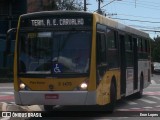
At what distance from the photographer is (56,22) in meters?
14.4

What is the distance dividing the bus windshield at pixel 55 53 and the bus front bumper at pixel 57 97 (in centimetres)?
58

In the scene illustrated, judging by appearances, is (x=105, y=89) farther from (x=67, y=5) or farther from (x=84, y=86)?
(x=67, y=5)

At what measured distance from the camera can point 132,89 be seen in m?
20.4

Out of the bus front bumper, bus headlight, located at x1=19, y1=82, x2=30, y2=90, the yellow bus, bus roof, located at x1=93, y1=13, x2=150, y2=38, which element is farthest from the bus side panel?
bus headlight, located at x1=19, y1=82, x2=30, y2=90

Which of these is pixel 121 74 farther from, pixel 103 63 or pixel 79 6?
pixel 79 6

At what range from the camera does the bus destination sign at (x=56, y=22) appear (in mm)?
14305

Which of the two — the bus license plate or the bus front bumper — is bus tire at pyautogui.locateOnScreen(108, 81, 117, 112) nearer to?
the bus front bumper

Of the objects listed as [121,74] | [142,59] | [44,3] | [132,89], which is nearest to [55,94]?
[121,74]

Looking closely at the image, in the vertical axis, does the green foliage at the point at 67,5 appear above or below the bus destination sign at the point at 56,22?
above

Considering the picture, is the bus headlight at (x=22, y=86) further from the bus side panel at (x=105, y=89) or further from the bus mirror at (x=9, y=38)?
the bus side panel at (x=105, y=89)

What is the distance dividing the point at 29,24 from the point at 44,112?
3155 millimetres

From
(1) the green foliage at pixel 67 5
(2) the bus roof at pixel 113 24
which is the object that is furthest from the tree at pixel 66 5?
(2) the bus roof at pixel 113 24

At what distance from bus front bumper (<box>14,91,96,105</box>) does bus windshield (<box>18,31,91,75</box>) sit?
0.58 m

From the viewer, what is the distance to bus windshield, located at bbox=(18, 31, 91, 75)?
1398 centimetres
